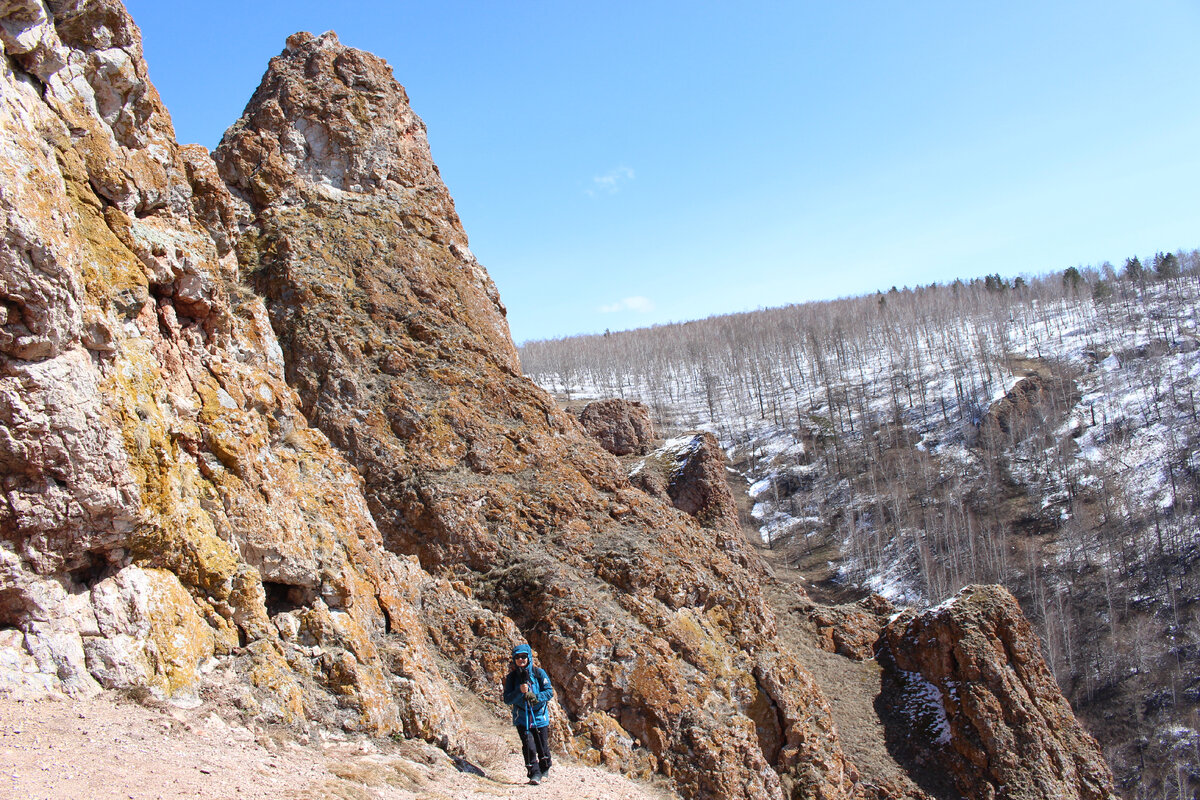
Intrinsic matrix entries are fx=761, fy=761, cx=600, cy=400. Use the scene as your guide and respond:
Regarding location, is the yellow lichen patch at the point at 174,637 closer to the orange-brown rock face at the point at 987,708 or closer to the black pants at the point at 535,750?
the black pants at the point at 535,750

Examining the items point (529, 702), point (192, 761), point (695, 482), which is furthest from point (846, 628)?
point (192, 761)

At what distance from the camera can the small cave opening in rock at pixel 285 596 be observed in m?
8.26

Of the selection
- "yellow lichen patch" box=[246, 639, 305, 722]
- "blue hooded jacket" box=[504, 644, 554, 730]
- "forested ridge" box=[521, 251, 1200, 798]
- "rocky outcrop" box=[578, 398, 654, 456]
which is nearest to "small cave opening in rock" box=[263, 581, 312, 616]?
"yellow lichen patch" box=[246, 639, 305, 722]

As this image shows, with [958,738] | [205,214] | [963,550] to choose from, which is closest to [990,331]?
[963,550]

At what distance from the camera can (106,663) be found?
5988mm

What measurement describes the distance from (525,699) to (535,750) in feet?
2.20

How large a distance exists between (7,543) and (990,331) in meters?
93.6

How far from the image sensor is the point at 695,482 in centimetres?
2492

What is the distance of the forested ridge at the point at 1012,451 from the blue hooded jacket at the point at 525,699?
1452 inches

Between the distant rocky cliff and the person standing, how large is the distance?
38.7 inches

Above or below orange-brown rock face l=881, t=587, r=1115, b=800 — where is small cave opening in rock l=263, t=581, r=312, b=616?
above

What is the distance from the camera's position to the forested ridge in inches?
1582

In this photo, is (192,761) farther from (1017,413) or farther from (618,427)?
(1017,413)

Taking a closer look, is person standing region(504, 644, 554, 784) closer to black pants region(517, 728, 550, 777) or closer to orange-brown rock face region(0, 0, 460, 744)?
black pants region(517, 728, 550, 777)
